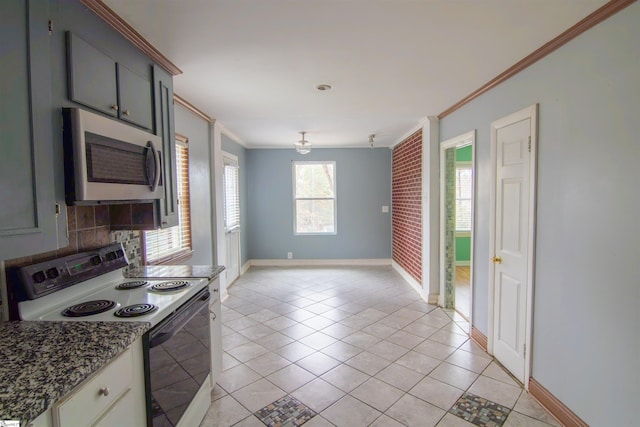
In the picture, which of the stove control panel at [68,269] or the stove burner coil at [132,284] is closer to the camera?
the stove control panel at [68,269]

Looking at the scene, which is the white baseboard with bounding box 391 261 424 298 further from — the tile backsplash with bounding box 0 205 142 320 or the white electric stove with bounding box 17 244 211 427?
the tile backsplash with bounding box 0 205 142 320

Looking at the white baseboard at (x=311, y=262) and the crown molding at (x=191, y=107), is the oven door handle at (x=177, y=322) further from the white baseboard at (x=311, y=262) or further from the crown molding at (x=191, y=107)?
the white baseboard at (x=311, y=262)

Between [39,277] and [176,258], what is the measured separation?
1.60m

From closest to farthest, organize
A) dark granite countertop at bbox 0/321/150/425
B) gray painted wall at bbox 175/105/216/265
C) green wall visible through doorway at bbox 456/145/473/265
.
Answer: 1. dark granite countertop at bbox 0/321/150/425
2. gray painted wall at bbox 175/105/216/265
3. green wall visible through doorway at bbox 456/145/473/265

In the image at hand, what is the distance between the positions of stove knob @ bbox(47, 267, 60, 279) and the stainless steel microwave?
40 centimetres

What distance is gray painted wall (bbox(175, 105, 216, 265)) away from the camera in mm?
3411

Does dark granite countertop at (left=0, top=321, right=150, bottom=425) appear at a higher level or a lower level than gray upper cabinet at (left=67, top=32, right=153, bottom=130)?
lower

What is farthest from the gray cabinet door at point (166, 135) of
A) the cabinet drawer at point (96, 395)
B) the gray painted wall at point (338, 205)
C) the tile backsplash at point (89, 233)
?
the gray painted wall at point (338, 205)

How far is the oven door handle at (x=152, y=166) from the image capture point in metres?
1.90

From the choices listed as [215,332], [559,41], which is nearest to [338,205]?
[215,332]

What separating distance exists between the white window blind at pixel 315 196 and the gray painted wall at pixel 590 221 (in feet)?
14.3

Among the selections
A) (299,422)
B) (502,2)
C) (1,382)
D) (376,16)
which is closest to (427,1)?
(376,16)

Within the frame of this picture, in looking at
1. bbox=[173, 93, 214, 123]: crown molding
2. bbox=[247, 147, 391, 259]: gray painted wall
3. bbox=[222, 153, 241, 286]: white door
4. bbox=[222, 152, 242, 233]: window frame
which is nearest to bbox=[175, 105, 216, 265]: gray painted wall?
bbox=[173, 93, 214, 123]: crown molding

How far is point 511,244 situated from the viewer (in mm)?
2566
